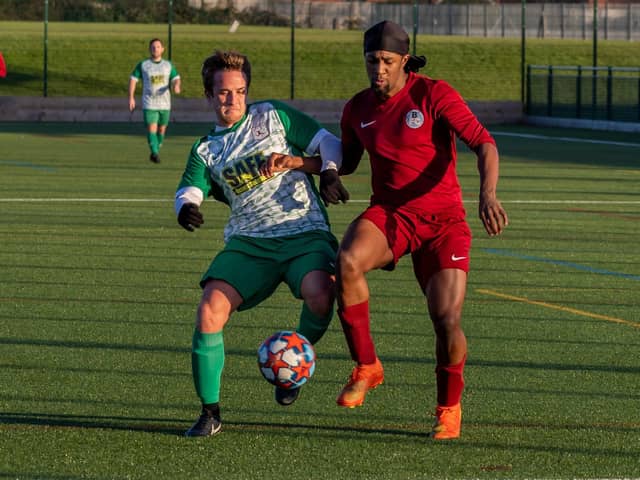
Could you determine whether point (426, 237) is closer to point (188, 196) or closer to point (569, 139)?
point (188, 196)

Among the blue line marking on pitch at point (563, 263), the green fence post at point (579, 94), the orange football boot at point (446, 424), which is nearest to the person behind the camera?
the orange football boot at point (446, 424)

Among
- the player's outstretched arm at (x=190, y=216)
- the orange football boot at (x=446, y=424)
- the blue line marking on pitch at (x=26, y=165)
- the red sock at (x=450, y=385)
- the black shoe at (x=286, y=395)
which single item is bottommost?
the blue line marking on pitch at (x=26, y=165)

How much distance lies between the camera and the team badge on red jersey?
Result: 7121 mm

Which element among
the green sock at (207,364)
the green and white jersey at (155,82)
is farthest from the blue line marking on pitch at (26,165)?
the green sock at (207,364)

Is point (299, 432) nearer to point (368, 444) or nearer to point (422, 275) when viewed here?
point (368, 444)

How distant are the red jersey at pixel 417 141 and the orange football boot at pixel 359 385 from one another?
2.62ft

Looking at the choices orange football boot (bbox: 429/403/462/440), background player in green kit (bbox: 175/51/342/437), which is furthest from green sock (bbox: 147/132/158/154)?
orange football boot (bbox: 429/403/462/440)

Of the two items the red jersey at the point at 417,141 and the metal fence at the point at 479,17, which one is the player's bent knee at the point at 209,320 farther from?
the metal fence at the point at 479,17

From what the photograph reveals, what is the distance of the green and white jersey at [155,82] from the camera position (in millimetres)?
26922

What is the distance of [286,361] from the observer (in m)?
6.87

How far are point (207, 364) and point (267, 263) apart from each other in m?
0.64

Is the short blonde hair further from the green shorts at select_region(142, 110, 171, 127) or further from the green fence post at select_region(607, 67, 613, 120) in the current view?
the green fence post at select_region(607, 67, 613, 120)

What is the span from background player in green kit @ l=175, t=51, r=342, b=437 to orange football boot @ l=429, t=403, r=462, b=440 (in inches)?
27.7

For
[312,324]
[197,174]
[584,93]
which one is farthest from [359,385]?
[584,93]
